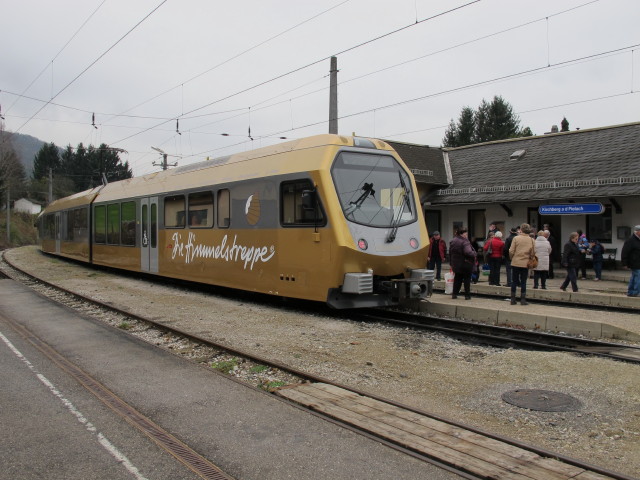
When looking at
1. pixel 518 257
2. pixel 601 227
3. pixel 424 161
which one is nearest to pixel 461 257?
pixel 518 257

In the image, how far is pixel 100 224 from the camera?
67.9 ft

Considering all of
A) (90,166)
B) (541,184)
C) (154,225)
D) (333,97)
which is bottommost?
(154,225)

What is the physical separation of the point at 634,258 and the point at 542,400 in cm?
839

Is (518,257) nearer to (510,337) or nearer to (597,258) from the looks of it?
(510,337)

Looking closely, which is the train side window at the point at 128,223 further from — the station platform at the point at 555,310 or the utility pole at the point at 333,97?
the station platform at the point at 555,310

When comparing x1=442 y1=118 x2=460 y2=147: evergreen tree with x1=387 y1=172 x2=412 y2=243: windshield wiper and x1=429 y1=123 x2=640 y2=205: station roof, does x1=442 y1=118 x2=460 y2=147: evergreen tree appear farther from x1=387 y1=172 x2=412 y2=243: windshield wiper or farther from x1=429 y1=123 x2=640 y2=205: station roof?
x1=387 y1=172 x2=412 y2=243: windshield wiper

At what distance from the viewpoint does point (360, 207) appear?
10047mm

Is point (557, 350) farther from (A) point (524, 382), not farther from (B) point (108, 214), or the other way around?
(B) point (108, 214)

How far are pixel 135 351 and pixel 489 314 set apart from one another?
20.4 ft

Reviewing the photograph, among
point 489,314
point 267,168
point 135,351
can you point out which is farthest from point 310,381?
point 267,168

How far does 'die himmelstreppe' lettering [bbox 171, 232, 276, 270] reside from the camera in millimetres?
11305

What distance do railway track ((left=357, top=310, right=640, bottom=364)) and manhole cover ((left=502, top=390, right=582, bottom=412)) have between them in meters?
1.96

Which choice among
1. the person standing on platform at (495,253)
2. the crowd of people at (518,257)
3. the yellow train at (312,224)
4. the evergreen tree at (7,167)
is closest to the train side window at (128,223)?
the yellow train at (312,224)

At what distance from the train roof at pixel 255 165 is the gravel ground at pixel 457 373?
2.87 metres
